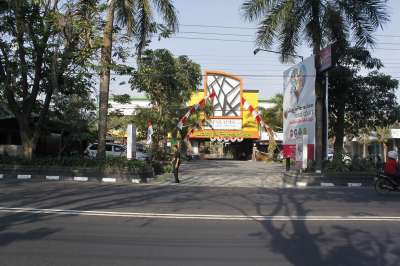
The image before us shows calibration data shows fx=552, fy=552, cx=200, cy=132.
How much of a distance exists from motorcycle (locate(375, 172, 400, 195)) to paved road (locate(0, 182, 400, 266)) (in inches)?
93.1

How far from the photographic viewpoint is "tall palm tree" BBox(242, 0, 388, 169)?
24.0m

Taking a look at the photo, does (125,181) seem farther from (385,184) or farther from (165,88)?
(165,88)

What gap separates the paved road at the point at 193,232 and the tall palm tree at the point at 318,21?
1059cm

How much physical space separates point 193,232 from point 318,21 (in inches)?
669

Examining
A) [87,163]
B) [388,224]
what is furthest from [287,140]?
[388,224]

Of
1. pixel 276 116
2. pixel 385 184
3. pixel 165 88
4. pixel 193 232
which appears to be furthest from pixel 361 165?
pixel 276 116

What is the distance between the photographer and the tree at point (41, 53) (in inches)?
911

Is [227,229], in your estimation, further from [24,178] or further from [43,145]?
[43,145]

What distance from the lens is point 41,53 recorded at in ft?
80.8

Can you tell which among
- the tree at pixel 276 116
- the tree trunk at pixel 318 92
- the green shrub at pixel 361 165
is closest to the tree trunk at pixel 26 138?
the tree trunk at pixel 318 92

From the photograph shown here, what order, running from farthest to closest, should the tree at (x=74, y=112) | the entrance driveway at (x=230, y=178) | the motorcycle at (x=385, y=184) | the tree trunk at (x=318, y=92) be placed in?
1. the tree at (x=74, y=112)
2. the tree trunk at (x=318, y=92)
3. the entrance driveway at (x=230, y=178)
4. the motorcycle at (x=385, y=184)

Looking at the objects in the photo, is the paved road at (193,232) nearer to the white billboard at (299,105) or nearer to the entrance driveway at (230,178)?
the entrance driveway at (230,178)

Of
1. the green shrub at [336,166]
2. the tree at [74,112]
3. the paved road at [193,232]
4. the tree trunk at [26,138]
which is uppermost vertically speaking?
the tree at [74,112]

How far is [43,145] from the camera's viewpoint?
3575 centimetres
